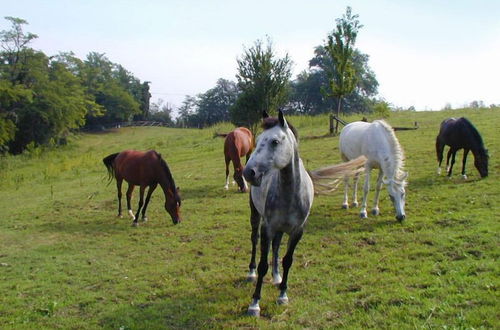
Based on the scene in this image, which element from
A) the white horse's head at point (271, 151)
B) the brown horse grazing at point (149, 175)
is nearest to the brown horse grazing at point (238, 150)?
the brown horse grazing at point (149, 175)

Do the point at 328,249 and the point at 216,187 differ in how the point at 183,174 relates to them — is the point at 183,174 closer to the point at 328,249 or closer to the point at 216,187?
the point at 216,187

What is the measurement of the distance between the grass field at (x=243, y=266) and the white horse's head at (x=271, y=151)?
1.71 m

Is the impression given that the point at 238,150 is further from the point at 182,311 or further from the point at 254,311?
the point at 254,311

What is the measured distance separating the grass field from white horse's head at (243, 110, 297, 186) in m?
1.71

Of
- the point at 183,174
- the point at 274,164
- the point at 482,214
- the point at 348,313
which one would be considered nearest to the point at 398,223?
the point at 482,214

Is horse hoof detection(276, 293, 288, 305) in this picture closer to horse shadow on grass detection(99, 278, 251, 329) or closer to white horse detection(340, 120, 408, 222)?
horse shadow on grass detection(99, 278, 251, 329)

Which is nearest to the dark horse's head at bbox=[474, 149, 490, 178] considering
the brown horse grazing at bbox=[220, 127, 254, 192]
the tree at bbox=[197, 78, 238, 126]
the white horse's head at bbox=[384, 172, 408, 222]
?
the white horse's head at bbox=[384, 172, 408, 222]

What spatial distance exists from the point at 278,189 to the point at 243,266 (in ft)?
7.10

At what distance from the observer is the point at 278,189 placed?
14.3 ft

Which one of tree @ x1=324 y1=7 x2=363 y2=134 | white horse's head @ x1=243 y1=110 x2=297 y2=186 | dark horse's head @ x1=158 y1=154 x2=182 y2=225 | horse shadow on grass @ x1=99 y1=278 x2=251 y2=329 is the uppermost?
tree @ x1=324 y1=7 x2=363 y2=134

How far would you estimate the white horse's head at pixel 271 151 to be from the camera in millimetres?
3596

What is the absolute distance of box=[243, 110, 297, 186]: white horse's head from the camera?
3596mm

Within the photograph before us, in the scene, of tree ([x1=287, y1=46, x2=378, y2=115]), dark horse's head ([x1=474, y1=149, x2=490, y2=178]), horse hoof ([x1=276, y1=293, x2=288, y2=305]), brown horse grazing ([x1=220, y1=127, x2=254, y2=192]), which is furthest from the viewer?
tree ([x1=287, y1=46, x2=378, y2=115])

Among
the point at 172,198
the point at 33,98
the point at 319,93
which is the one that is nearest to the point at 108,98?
the point at 33,98
